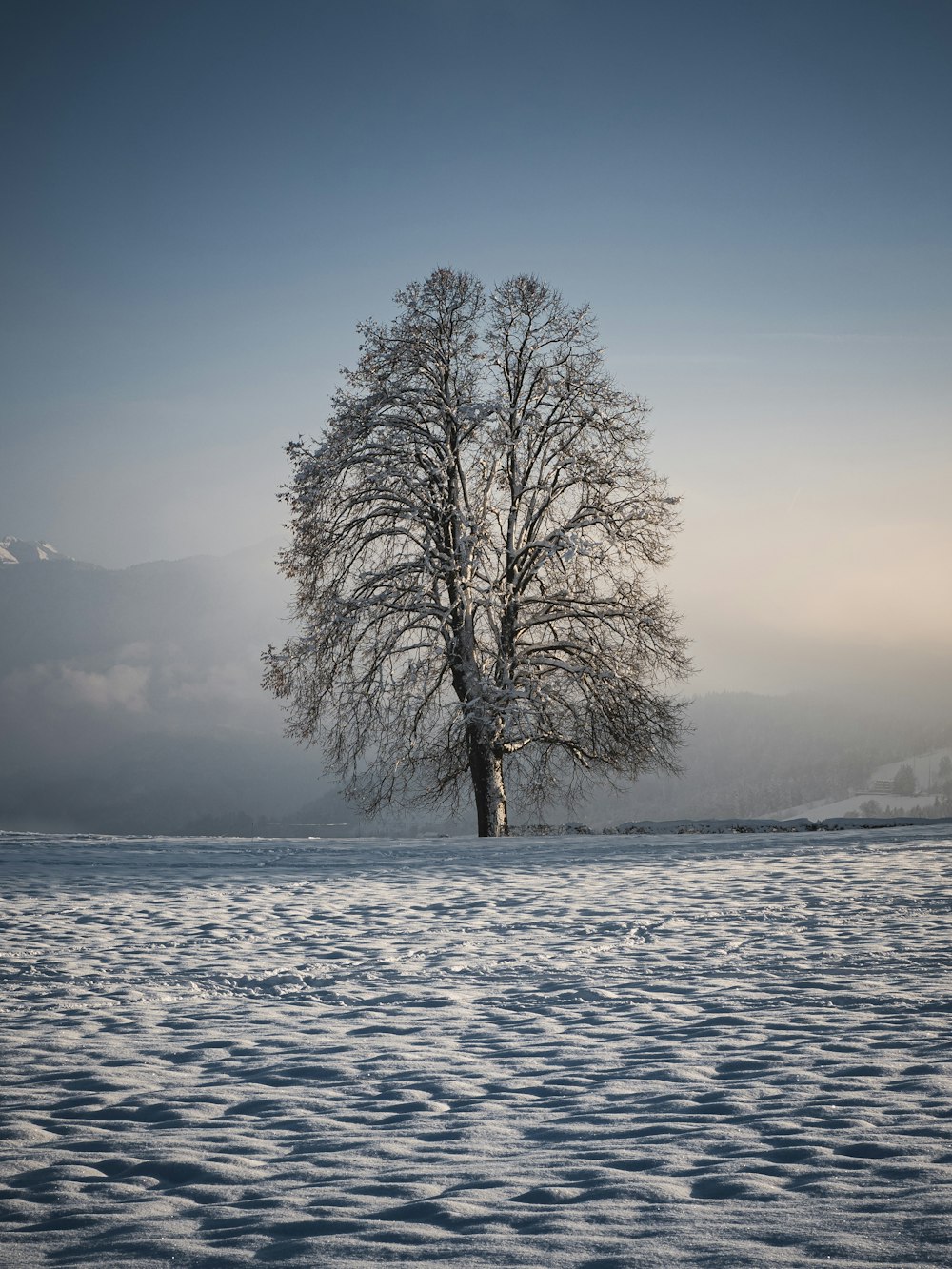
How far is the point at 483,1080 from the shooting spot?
476 centimetres

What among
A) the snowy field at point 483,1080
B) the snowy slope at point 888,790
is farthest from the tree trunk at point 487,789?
the snowy slope at point 888,790

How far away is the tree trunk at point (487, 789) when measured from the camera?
60.5 ft

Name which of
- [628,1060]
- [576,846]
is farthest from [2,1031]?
[576,846]

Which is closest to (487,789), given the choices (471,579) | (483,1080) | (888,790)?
(471,579)

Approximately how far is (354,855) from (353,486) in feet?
25.0

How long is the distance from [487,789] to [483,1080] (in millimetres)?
13848

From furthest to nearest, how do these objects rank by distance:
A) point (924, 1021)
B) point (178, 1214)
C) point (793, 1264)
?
point (924, 1021) < point (178, 1214) < point (793, 1264)

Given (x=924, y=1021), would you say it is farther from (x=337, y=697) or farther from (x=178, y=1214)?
(x=337, y=697)

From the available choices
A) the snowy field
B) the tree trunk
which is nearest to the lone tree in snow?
the tree trunk

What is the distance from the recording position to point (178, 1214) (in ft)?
10.7

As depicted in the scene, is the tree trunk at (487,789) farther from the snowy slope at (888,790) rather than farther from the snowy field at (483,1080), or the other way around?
the snowy slope at (888,790)

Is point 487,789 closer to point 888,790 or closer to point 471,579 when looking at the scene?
point 471,579

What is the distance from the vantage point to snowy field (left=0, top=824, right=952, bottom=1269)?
3070 millimetres

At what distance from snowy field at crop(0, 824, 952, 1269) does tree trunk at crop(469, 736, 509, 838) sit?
8.09m
